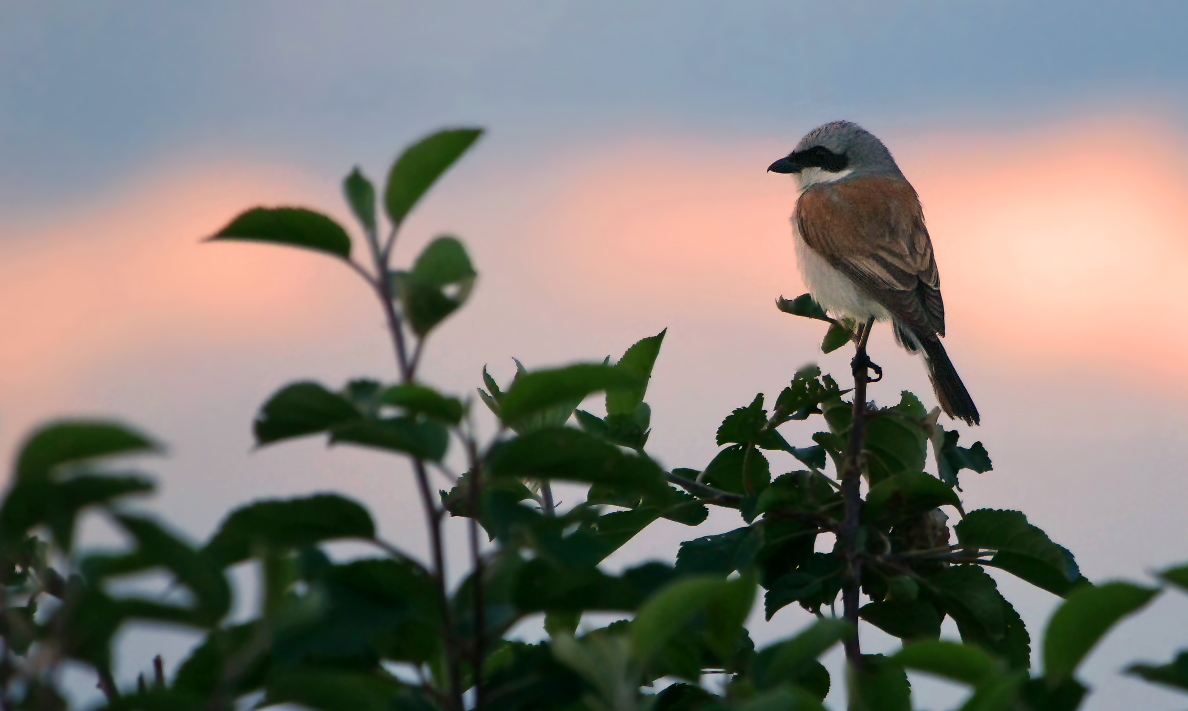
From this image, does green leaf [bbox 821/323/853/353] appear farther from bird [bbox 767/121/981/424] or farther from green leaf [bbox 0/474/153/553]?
green leaf [bbox 0/474/153/553]

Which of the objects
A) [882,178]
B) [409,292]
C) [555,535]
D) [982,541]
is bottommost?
[982,541]

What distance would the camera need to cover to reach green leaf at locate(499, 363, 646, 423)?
4.98 ft

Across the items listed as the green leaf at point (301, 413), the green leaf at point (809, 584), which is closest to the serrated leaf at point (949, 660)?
the green leaf at point (301, 413)

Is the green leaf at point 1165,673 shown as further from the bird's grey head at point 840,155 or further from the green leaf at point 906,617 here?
the bird's grey head at point 840,155

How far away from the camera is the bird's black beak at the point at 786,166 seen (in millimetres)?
10312

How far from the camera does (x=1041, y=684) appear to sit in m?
1.80

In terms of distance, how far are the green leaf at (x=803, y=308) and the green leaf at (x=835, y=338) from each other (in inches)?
14.9

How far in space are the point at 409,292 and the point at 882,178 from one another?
8465 mm

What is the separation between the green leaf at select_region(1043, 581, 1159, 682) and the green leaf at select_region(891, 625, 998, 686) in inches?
3.9

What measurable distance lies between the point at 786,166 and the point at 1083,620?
896cm

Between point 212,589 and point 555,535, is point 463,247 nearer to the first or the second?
point 555,535

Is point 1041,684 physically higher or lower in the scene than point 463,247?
lower

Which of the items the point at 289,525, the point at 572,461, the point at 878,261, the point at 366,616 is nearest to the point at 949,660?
the point at 572,461

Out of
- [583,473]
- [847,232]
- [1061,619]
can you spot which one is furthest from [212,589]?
[847,232]
